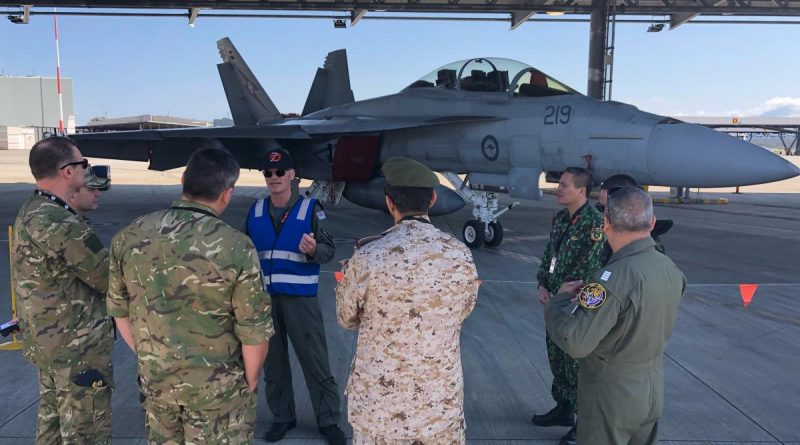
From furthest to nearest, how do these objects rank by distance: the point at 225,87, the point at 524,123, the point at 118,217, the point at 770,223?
the point at 225,87, the point at 770,223, the point at 118,217, the point at 524,123

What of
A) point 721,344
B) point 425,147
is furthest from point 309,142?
point 721,344

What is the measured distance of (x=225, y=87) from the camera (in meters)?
16.8

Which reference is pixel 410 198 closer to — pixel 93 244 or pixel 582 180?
pixel 93 244

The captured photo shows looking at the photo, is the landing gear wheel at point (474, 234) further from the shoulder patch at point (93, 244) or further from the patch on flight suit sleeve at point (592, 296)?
the shoulder patch at point (93, 244)

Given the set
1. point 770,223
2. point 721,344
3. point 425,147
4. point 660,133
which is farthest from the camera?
point 770,223

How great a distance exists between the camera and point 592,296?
7.83 ft

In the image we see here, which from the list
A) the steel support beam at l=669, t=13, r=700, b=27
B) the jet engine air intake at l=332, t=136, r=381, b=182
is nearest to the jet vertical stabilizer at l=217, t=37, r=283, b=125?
the jet engine air intake at l=332, t=136, r=381, b=182

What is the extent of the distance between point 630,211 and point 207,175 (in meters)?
1.84

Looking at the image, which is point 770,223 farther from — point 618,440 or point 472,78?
point 618,440

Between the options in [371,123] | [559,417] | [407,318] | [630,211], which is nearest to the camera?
[407,318]

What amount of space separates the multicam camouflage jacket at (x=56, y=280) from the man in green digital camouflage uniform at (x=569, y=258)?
2595 mm

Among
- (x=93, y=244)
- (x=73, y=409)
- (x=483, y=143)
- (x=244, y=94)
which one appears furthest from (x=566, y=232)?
(x=244, y=94)

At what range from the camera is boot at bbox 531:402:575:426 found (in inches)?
147

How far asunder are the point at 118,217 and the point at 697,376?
42.6ft
